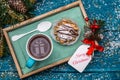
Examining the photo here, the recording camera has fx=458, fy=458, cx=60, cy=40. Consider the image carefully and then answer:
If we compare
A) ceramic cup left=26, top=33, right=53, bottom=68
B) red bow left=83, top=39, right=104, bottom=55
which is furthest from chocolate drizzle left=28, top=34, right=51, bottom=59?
red bow left=83, top=39, right=104, bottom=55

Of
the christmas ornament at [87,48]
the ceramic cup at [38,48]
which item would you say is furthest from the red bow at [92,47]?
the ceramic cup at [38,48]

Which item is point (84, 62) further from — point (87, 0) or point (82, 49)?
point (87, 0)

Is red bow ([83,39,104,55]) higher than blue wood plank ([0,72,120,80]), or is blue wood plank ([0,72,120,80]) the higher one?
red bow ([83,39,104,55])

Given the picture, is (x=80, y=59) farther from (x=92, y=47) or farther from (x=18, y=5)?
(x=18, y=5)

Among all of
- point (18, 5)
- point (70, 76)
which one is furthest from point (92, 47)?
point (18, 5)

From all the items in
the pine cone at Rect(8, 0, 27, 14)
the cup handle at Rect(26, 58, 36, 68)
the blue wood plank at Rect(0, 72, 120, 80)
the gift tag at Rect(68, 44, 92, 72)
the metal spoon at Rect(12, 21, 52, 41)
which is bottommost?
the blue wood plank at Rect(0, 72, 120, 80)

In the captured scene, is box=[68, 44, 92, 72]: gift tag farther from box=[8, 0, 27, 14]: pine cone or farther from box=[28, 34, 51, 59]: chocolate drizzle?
box=[8, 0, 27, 14]: pine cone
